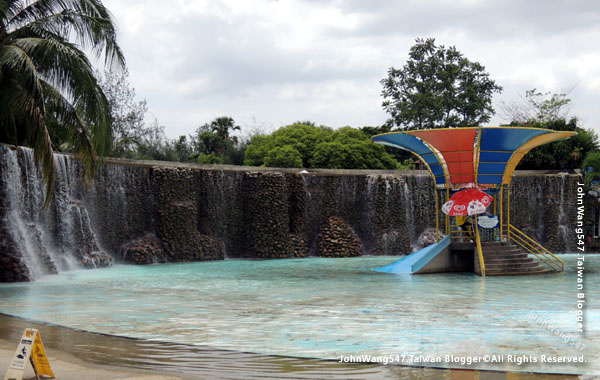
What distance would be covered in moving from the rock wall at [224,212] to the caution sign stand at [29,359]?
551 inches

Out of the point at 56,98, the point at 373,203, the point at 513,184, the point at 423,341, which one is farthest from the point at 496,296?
the point at 513,184

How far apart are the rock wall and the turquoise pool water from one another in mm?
4036

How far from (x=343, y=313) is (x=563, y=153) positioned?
3282cm

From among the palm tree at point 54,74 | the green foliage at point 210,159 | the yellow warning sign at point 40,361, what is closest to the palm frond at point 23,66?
the palm tree at point 54,74

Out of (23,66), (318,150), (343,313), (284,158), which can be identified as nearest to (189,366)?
(343,313)

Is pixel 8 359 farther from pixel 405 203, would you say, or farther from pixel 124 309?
pixel 405 203

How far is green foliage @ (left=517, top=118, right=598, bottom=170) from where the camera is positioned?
40.8 m

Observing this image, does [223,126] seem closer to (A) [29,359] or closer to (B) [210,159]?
(B) [210,159]

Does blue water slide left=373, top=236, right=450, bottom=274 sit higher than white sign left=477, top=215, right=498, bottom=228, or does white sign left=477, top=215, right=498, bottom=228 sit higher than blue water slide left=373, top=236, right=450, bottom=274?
white sign left=477, top=215, right=498, bottom=228

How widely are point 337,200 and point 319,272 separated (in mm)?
12533

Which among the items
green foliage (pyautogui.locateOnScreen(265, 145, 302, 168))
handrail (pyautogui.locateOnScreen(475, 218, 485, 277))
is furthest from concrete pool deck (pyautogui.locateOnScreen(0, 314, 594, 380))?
green foliage (pyautogui.locateOnScreen(265, 145, 302, 168))

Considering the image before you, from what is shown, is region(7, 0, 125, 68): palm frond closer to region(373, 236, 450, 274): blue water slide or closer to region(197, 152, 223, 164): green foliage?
region(373, 236, 450, 274): blue water slide

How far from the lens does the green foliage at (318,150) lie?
4719cm

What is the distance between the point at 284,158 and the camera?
1848 inches
